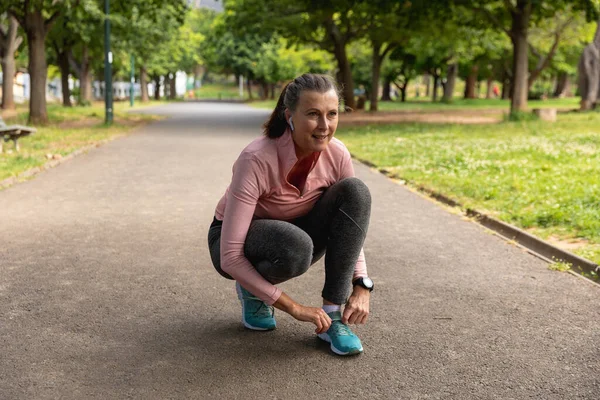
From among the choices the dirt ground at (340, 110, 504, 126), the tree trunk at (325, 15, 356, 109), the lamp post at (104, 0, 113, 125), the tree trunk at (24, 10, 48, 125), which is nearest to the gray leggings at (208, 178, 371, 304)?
the tree trunk at (24, 10, 48, 125)

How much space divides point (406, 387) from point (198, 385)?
96 cm

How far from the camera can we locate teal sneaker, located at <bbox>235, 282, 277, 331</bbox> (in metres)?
4.46

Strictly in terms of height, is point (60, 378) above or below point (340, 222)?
below

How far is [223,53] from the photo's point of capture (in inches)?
3024

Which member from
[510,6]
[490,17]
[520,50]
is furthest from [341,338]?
[490,17]

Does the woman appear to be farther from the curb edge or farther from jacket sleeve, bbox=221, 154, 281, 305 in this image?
the curb edge

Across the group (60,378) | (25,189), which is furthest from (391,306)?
(25,189)

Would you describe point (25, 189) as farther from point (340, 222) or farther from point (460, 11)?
point (460, 11)

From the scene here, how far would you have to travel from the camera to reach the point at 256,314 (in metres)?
4.47

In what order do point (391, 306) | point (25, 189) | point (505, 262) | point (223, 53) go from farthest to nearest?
Result: point (223, 53) < point (25, 189) < point (505, 262) < point (391, 306)

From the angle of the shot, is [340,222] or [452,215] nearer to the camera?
[340,222]

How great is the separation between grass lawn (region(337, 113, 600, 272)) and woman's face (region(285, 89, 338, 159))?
3.29 m

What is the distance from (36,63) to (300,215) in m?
21.8

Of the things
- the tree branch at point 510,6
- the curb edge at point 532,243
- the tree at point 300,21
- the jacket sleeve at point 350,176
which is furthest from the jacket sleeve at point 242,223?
the tree at point 300,21
